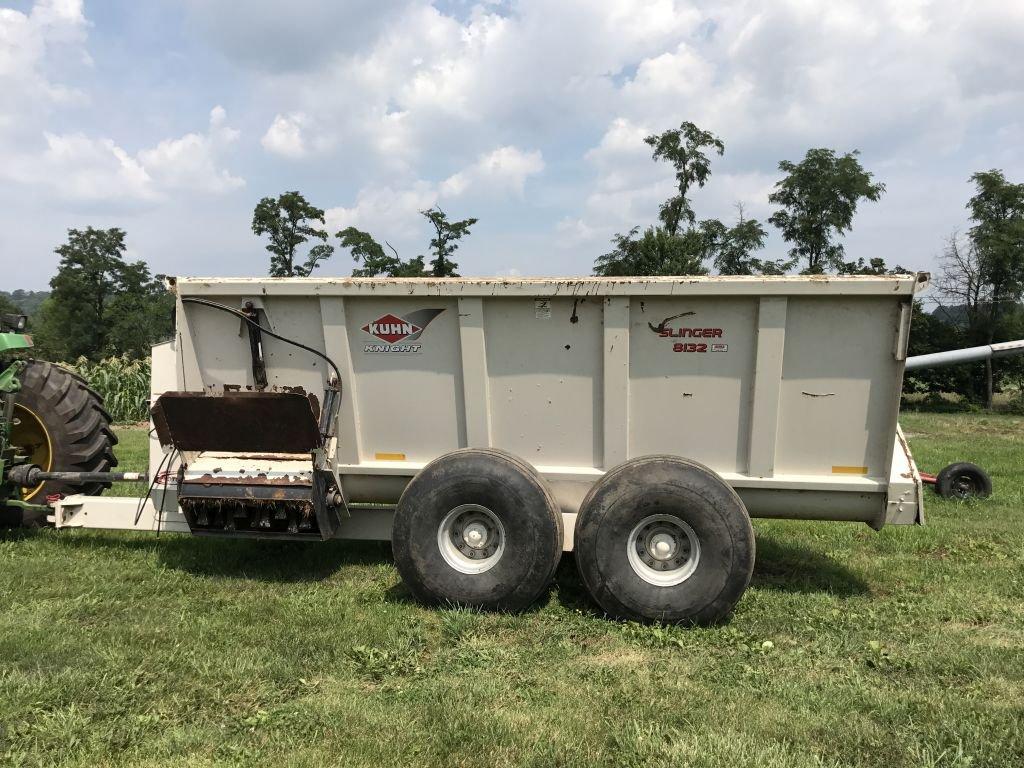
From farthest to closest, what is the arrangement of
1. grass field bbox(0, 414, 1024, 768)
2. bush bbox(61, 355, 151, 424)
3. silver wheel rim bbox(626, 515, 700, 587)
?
bush bbox(61, 355, 151, 424) → silver wheel rim bbox(626, 515, 700, 587) → grass field bbox(0, 414, 1024, 768)

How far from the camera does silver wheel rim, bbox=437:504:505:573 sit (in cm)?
429

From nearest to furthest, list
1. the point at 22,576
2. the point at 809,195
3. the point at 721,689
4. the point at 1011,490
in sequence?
1. the point at 721,689
2. the point at 22,576
3. the point at 1011,490
4. the point at 809,195

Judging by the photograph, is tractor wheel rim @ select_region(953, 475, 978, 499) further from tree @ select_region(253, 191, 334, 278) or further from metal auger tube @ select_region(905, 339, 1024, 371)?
tree @ select_region(253, 191, 334, 278)

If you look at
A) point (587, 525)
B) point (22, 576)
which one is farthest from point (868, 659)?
point (22, 576)

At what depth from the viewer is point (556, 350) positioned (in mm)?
4520

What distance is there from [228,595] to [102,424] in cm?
252

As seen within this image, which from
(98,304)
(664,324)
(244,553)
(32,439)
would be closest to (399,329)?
(664,324)

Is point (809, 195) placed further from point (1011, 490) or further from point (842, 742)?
point (842, 742)

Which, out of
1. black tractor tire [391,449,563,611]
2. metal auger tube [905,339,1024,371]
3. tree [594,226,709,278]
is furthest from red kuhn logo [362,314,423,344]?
tree [594,226,709,278]

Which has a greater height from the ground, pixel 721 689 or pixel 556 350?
pixel 556 350

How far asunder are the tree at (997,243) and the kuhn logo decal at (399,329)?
35609 mm

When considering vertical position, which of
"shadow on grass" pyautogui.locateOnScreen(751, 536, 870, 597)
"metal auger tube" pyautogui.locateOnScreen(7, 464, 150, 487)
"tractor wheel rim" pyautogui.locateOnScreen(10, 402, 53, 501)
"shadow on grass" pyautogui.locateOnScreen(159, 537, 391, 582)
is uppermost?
"tractor wheel rim" pyautogui.locateOnScreen(10, 402, 53, 501)

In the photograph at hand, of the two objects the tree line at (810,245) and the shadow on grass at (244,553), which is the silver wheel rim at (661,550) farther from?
the tree line at (810,245)

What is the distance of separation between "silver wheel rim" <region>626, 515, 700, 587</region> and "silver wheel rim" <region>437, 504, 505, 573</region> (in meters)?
0.84
